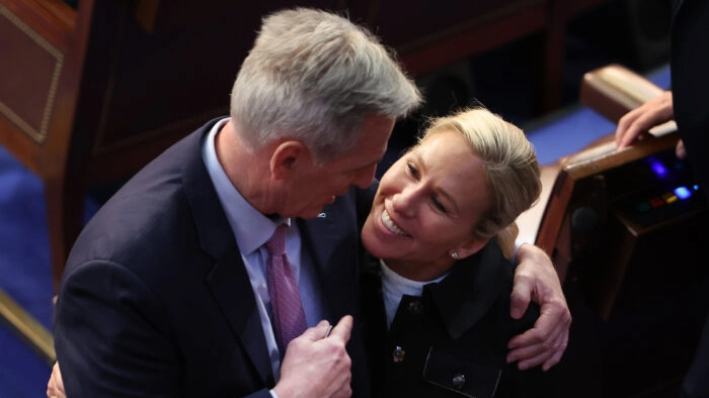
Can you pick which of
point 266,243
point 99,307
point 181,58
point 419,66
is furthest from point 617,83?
point 99,307

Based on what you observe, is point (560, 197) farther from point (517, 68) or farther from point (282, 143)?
point (517, 68)

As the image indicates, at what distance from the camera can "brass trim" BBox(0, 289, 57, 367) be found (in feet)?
9.64

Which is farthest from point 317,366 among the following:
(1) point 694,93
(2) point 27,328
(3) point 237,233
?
(2) point 27,328

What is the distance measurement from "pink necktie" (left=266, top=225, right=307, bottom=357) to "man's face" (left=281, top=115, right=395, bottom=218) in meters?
0.08

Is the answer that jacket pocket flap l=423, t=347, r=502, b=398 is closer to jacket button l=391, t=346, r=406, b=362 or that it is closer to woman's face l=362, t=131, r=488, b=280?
jacket button l=391, t=346, r=406, b=362

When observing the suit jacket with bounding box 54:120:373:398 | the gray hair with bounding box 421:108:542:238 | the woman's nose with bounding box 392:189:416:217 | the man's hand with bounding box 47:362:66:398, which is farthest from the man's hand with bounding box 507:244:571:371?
the man's hand with bounding box 47:362:66:398

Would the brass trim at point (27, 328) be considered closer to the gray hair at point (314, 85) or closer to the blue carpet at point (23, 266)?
the blue carpet at point (23, 266)

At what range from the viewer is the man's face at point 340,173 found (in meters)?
1.67

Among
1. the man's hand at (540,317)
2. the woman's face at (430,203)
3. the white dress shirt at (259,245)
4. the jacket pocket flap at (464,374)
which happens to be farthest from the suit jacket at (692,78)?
the white dress shirt at (259,245)

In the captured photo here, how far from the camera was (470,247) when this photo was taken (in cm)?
201

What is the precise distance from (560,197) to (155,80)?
1.21 meters

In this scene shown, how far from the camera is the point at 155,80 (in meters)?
2.87

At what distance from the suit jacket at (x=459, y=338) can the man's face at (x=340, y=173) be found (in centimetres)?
35

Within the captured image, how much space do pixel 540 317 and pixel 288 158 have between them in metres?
0.66
